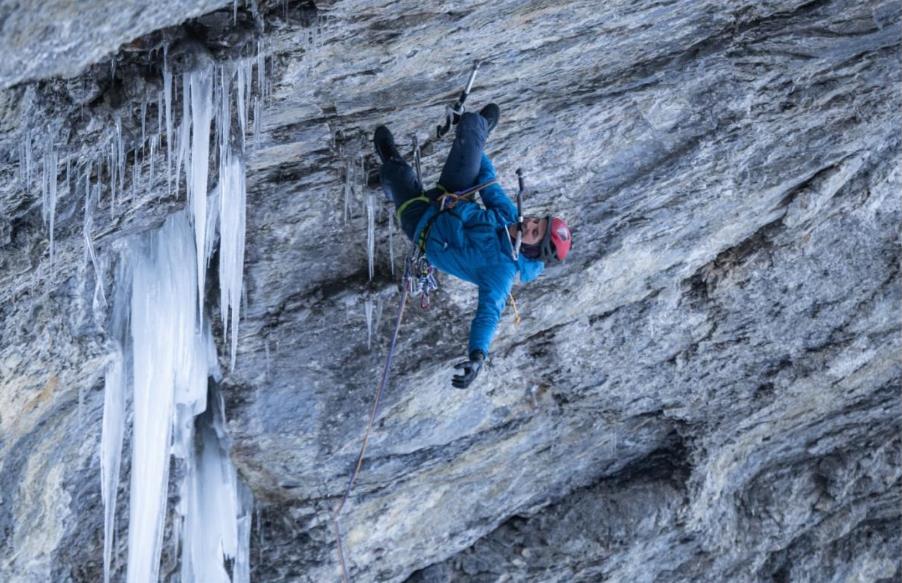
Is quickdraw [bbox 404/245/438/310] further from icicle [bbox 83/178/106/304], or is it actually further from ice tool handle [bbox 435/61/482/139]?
icicle [bbox 83/178/106/304]

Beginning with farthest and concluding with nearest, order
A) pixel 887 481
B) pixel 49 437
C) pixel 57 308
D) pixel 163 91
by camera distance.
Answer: pixel 887 481
pixel 49 437
pixel 57 308
pixel 163 91

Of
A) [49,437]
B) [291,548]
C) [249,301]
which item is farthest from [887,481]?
[49,437]

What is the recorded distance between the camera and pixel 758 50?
6.36 m

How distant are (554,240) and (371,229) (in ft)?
5.93

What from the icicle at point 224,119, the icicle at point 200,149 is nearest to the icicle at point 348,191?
the icicle at point 224,119

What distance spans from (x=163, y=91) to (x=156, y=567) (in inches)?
141

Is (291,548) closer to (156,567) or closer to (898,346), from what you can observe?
(156,567)

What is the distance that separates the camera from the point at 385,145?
5863mm

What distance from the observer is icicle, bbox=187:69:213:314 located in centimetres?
515

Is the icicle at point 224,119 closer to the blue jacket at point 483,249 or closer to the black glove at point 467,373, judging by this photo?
the blue jacket at point 483,249

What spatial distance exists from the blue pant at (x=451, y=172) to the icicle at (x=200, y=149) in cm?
105

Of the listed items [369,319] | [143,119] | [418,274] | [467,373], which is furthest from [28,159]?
[369,319]

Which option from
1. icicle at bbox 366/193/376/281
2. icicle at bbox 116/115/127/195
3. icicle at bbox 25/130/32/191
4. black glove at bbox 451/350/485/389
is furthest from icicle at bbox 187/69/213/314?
black glove at bbox 451/350/485/389

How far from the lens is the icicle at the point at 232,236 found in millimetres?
5953
